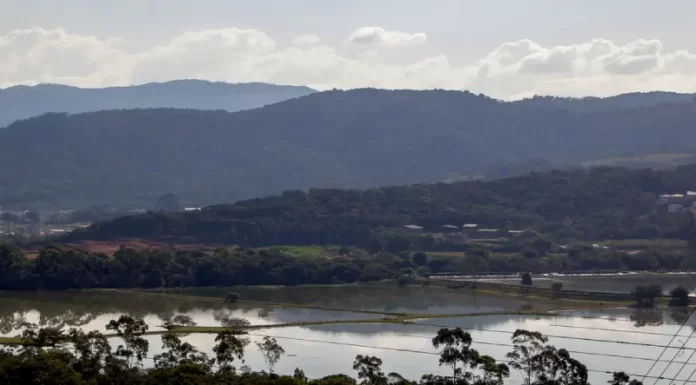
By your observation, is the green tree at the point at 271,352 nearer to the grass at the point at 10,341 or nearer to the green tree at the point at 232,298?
the grass at the point at 10,341

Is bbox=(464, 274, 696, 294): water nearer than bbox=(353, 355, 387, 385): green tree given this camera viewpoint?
No

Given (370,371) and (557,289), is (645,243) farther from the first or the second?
(370,371)

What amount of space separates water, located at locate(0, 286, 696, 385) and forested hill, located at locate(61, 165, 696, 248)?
2024 centimetres

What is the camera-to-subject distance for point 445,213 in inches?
3199

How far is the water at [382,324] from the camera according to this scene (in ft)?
109

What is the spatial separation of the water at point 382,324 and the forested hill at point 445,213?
20238mm

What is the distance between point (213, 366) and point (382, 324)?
11.5 metres

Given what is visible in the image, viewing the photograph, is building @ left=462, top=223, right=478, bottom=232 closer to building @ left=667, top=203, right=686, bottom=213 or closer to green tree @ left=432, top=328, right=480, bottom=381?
building @ left=667, top=203, right=686, bottom=213

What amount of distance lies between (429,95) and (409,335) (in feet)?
511

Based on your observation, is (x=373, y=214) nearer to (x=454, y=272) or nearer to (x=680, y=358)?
(x=454, y=272)

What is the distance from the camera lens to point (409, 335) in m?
37.8

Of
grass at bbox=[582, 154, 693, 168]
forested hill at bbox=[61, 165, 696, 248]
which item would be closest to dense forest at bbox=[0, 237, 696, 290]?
→ forested hill at bbox=[61, 165, 696, 248]

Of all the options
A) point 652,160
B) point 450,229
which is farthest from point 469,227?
point 652,160

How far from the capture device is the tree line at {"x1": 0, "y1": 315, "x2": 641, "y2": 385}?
25.7m
